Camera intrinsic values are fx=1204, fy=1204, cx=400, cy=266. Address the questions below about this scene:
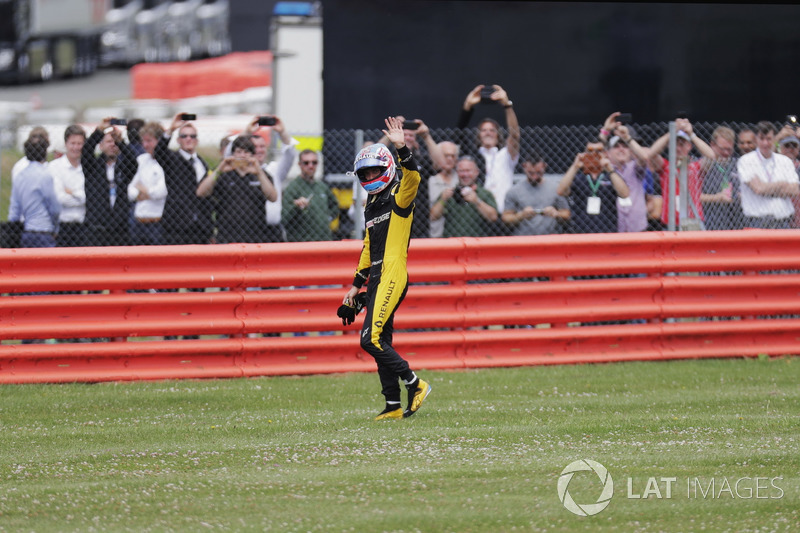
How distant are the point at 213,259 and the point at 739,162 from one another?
16.3 feet

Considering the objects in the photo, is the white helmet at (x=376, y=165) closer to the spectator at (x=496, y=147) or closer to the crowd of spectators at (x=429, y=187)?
the crowd of spectators at (x=429, y=187)

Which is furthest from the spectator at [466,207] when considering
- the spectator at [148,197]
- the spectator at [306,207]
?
the spectator at [148,197]

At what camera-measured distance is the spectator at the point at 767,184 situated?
37.1ft

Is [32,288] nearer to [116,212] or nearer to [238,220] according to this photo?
[116,212]

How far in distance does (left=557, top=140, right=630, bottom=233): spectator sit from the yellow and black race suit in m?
3.31

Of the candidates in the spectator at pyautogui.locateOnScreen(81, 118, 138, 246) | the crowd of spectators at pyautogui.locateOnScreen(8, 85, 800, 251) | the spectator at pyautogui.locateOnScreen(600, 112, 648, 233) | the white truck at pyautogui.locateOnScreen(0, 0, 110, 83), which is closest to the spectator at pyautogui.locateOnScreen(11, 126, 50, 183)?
the crowd of spectators at pyautogui.locateOnScreen(8, 85, 800, 251)

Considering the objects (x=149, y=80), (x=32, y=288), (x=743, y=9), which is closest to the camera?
(x=32, y=288)

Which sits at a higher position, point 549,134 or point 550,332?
point 549,134

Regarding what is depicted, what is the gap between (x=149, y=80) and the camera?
116ft

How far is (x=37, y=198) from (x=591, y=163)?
5.12m

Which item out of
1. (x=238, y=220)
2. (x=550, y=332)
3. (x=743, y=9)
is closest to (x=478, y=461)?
(x=550, y=332)

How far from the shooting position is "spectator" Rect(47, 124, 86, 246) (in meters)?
11.1

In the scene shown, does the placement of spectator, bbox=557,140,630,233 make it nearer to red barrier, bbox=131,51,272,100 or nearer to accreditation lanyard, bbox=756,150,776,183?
accreditation lanyard, bbox=756,150,776,183

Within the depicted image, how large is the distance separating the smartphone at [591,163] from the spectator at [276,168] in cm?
269
